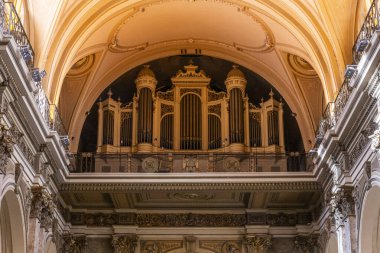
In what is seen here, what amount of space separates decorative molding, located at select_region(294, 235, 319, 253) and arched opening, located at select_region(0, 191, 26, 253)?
724cm

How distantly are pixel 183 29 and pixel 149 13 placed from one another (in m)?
1.42

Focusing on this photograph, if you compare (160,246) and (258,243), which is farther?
(160,246)

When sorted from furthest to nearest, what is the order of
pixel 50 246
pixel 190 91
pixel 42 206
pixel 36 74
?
1. pixel 190 91
2. pixel 50 246
3. pixel 42 206
4. pixel 36 74

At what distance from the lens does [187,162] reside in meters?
18.3

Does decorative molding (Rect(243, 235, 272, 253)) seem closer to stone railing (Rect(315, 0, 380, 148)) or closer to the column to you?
stone railing (Rect(315, 0, 380, 148))

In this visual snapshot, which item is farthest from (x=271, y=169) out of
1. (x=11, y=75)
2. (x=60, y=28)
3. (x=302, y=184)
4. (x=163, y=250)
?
(x=11, y=75)

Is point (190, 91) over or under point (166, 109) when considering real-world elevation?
over

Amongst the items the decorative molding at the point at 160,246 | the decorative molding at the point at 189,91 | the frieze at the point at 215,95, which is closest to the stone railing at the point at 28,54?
the decorative molding at the point at 189,91

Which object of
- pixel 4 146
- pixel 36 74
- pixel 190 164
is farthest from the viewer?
pixel 190 164

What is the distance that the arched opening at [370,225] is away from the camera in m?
14.1

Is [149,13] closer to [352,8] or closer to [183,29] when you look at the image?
[183,29]

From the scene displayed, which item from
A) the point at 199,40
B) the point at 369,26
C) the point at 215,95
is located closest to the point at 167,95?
the point at 215,95

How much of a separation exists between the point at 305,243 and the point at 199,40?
232 inches

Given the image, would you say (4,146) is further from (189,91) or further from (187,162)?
(189,91)
